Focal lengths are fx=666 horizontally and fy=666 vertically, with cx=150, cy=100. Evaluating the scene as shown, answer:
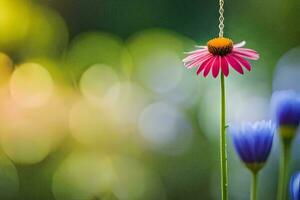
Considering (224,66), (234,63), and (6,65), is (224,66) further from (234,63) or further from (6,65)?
(6,65)

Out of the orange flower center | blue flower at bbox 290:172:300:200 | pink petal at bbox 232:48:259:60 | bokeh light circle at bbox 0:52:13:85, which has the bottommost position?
blue flower at bbox 290:172:300:200

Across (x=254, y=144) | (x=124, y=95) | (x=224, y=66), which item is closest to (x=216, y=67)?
(x=224, y=66)

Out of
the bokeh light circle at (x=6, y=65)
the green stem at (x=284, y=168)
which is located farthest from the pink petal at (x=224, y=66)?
the bokeh light circle at (x=6, y=65)

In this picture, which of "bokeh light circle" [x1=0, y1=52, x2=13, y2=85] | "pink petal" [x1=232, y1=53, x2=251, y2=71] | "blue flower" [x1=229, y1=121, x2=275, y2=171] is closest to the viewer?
"blue flower" [x1=229, y1=121, x2=275, y2=171]

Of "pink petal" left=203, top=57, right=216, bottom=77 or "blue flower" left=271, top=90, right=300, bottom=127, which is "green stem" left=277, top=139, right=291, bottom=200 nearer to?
"blue flower" left=271, top=90, right=300, bottom=127

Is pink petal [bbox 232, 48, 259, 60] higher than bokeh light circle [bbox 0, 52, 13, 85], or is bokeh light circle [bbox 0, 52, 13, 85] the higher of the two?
pink petal [bbox 232, 48, 259, 60]

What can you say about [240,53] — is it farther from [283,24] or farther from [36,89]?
[36,89]

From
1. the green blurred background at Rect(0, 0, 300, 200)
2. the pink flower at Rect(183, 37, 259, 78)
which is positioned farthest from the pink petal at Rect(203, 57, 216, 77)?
the green blurred background at Rect(0, 0, 300, 200)

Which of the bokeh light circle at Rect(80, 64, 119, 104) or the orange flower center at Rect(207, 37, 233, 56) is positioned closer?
the orange flower center at Rect(207, 37, 233, 56)
